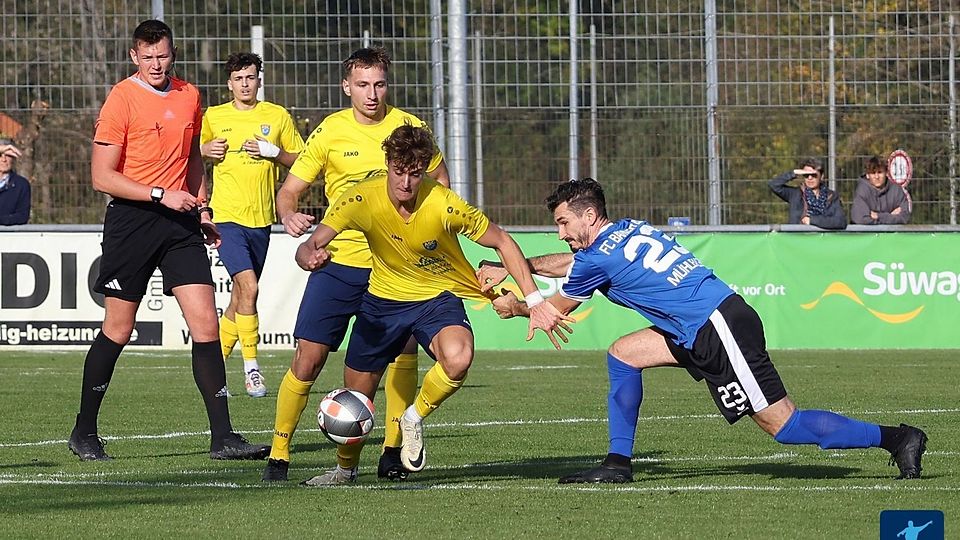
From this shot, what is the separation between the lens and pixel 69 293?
17.8 meters

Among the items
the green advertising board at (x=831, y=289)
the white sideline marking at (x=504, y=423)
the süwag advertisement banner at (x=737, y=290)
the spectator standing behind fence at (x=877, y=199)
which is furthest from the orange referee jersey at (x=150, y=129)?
the spectator standing behind fence at (x=877, y=199)

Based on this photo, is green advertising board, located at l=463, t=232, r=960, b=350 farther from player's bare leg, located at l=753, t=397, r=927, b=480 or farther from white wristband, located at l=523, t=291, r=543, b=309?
player's bare leg, located at l=753, t=397, r=927, b=480

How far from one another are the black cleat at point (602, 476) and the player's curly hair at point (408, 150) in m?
1.57

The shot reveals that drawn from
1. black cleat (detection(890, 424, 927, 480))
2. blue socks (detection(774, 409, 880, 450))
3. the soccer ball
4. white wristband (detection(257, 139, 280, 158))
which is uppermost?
white wristband (detection(257, 139, 280, 158))

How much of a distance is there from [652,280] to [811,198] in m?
10.9

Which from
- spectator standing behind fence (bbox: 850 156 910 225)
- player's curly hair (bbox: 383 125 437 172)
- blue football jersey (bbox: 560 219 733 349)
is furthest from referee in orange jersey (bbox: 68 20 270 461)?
spectator standing behind fence (bbox: 850 156 910 225)

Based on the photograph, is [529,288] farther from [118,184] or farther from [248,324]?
[248,324]

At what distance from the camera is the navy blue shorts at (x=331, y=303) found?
8.36m

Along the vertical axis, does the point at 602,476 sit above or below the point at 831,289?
below

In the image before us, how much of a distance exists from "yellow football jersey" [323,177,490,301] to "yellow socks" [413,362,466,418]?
40 cm

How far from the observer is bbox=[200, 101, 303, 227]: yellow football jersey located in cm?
1346

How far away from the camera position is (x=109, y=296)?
9297 mm

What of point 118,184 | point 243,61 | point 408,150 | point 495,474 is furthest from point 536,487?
point 243,61

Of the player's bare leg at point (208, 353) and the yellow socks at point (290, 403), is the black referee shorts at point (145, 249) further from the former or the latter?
the yellow socks at point (290, 403)
